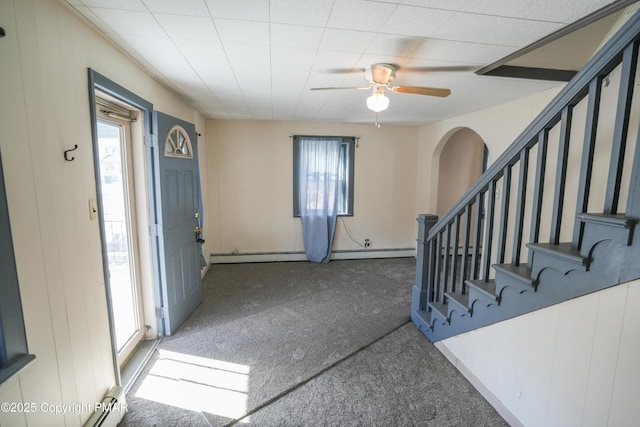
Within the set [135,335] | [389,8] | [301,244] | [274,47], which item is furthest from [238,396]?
[301,244]

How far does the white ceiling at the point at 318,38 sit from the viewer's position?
1409mm

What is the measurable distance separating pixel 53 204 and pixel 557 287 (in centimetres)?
238

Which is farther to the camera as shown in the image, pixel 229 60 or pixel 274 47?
pixel 229 60

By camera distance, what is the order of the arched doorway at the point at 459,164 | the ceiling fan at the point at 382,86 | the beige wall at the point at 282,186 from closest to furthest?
1. the ceiling fan at the point at 382,86
2. the beige wall at the point at 282,186
3. the arched doorway at the point at 459,164

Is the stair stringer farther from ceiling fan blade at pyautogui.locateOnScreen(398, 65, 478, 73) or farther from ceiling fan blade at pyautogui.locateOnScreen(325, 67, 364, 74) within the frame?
ceiling fan blade at pyautogui.locateOnScreen(325, 67, 364, 74)

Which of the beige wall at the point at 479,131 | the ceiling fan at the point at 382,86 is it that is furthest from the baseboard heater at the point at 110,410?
the beige wall at the point at 479,131

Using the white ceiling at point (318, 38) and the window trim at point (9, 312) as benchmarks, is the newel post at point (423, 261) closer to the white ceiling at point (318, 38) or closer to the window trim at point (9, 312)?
the white ceiling at point (318, 38)

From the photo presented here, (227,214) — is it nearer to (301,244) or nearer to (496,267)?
(301,244)

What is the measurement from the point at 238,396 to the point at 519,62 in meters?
3.49

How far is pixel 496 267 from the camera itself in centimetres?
158

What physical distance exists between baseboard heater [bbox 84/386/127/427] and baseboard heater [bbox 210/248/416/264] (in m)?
2.85

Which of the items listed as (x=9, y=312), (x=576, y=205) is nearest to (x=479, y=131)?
(x=576, y=205)

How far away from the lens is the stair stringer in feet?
3.35

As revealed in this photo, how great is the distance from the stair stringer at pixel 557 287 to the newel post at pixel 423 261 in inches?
21.7
